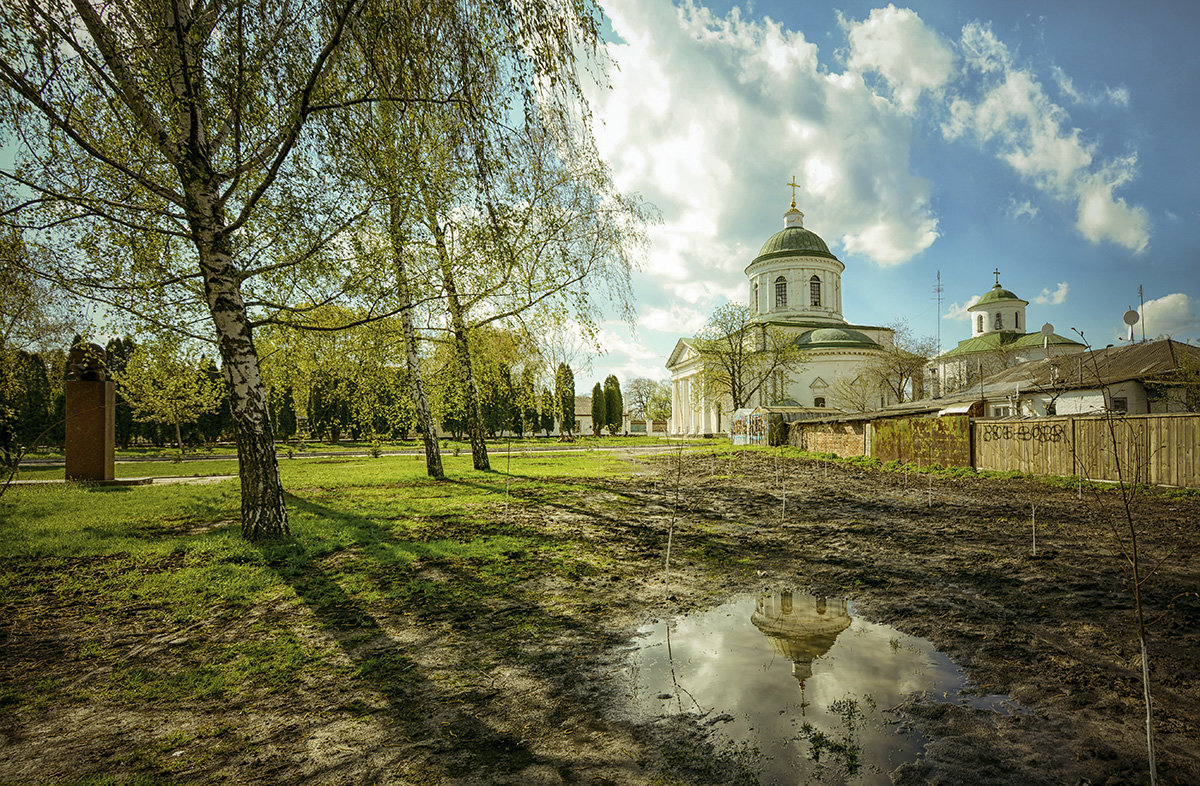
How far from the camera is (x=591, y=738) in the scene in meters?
2.92

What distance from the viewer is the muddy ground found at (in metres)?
2.67

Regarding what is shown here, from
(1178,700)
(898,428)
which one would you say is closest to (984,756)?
(1178,700)

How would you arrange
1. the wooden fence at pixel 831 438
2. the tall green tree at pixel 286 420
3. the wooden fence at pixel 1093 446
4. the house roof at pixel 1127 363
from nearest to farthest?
the wooden fence at pixel 1093 446 → the house roof at pixel 1127 363 → the wooden fence at pixel 831 438 → the tall green tree at pixel 286 420

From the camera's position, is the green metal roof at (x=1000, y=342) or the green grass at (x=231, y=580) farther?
the green metal roof at (x=1000, y=342)

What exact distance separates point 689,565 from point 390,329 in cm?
1025

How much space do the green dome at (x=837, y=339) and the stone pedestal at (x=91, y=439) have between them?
2007 inches

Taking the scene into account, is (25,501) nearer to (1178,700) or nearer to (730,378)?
(1178,700)

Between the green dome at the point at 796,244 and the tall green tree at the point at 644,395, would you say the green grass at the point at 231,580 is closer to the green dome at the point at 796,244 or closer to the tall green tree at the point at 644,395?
the green dome at the point at 796,244

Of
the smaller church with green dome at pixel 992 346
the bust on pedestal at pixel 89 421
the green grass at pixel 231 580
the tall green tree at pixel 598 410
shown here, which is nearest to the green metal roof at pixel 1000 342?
the smaller church with green dome at pixel 992 346

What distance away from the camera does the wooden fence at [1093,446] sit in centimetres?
1234

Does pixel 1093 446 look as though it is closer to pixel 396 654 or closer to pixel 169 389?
pixel 396 654

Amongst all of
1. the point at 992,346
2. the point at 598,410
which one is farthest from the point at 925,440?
the point at 992,346

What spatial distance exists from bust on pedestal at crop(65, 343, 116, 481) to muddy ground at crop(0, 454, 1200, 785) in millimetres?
11816

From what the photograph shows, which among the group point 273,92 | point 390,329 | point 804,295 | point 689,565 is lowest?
point 689,565
